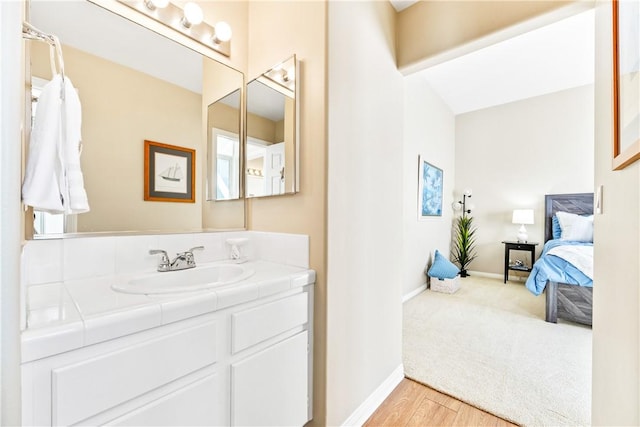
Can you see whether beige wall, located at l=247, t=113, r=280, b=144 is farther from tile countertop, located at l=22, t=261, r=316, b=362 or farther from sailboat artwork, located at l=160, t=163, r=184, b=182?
tile countertop, located at l=22, t=261, r=316, b=362

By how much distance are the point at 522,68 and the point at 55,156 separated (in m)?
4.75

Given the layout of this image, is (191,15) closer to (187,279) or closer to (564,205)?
(187,279)

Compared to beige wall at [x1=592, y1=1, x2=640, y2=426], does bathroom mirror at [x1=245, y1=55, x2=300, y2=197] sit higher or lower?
higher

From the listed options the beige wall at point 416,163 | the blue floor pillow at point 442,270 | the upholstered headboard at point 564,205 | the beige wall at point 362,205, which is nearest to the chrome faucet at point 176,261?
the beige wall at point 362,205

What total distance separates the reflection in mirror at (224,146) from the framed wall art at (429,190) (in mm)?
2836

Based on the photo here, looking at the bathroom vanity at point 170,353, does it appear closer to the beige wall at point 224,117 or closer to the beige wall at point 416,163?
the beige wall at point 224,117

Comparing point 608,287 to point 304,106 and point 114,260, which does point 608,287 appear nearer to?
point 304,106

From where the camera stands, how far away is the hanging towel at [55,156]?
31.0 inches

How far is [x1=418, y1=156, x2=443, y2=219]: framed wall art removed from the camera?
3.84 metres

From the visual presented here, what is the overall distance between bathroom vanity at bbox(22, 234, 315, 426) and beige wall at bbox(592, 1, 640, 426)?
1088 millimetres

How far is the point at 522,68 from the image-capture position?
11.7 feet

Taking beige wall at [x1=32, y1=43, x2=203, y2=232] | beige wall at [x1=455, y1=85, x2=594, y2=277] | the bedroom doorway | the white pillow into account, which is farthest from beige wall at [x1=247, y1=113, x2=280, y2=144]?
beige wall at [x1=455, y1=85, x2=594, y2=277]

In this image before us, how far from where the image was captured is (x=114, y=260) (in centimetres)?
120

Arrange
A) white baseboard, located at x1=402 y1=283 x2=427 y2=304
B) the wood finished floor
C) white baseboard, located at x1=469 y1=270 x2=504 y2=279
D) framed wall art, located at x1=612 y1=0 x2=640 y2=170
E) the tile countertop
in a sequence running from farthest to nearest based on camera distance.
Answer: white baseboard, located at x1=469 y1=270 x2=504 y2=279
white baseboard, located at x1=402 y1=283 x2=427 y2=304
the wood finished floor
framed wall art, located at x1=612 y1=0 x2=640 y2=170
the tile countertop
